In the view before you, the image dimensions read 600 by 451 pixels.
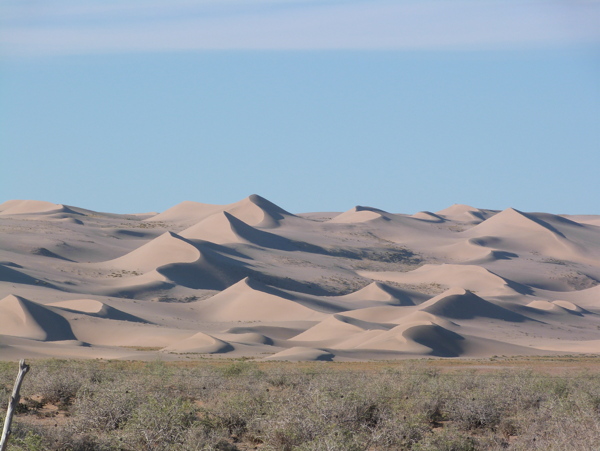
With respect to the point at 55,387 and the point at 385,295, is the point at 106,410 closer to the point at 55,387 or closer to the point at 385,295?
the point at 55,387

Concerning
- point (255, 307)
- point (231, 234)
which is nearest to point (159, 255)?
point (231, 234)

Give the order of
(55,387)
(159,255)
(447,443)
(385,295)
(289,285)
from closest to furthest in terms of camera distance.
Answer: (447,443)
(55,387)
(385,295)
(289,285)
(159,255)

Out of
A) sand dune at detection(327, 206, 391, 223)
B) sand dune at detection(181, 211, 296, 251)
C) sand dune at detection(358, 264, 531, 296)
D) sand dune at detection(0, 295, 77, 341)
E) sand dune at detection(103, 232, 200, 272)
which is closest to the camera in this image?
sand dune at detection(0, 295, 77, 341)

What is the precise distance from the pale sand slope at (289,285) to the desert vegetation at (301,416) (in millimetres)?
25181

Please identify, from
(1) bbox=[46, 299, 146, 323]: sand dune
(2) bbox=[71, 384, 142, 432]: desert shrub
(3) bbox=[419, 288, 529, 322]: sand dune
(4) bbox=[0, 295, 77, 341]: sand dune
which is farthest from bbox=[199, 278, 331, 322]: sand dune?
(2) bbox=[71, 384, 142, 432]: desert shrub

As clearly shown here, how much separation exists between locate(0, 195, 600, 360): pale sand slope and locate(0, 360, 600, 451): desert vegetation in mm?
25181

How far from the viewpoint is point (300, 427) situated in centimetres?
1498

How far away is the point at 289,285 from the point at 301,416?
8155cm

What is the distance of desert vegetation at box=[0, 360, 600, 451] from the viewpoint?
48.2 ft

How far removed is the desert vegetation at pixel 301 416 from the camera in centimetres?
1470

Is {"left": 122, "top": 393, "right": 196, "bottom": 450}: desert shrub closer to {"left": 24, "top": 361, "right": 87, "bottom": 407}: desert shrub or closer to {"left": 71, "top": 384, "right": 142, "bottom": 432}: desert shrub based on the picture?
{"left": 71, "top": 384, "right": 142, "bottom": 432}: desert shrub

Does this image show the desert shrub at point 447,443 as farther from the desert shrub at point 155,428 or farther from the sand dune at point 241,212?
the sand dune at point 241,212

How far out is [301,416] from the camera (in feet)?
50.1

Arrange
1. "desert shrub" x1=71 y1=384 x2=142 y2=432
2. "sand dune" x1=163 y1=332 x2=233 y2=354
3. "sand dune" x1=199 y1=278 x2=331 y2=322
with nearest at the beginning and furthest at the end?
"desert shrub" x1=71 y1=384 x2=142 y2=432 < "sand dune" x1=163 y1=332 x2=233 y2=354 < "sand dune" x1=199 y1=278 x2=331 y2=322
